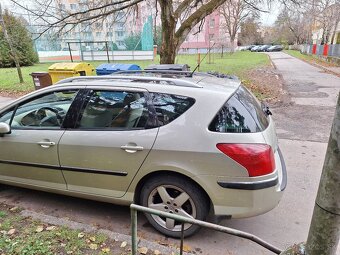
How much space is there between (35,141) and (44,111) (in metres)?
0.53

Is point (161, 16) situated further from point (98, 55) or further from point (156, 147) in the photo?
point (98, 55)

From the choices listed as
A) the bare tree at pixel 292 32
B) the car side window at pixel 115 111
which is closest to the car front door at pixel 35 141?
the car side window at pixel 115 111

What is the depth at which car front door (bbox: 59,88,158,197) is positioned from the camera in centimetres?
264

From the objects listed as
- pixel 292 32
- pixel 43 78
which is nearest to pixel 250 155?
pixel 43 78

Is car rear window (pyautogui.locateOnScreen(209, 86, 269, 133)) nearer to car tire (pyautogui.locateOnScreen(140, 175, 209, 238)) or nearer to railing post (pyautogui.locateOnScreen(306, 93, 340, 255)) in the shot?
car tire (pyautogui.locateOnScreen(140, 175, 209, 238))

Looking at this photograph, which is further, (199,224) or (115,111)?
(115,111)

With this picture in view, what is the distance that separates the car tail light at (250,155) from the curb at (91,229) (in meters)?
0.99

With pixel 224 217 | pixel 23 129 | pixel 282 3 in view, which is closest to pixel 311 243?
pixel 224 217

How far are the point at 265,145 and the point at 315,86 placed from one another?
11.2m

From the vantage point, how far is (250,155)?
2.33 m

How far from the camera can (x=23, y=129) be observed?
10.5 ft

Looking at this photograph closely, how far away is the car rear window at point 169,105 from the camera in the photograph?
2567mm

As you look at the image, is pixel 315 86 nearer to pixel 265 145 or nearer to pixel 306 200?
pixel 306 200

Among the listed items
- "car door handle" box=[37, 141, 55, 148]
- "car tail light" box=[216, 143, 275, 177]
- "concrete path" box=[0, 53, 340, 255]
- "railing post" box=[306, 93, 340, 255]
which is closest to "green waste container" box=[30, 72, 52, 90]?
"concrete path" box=[0, 53, 340, 255]
